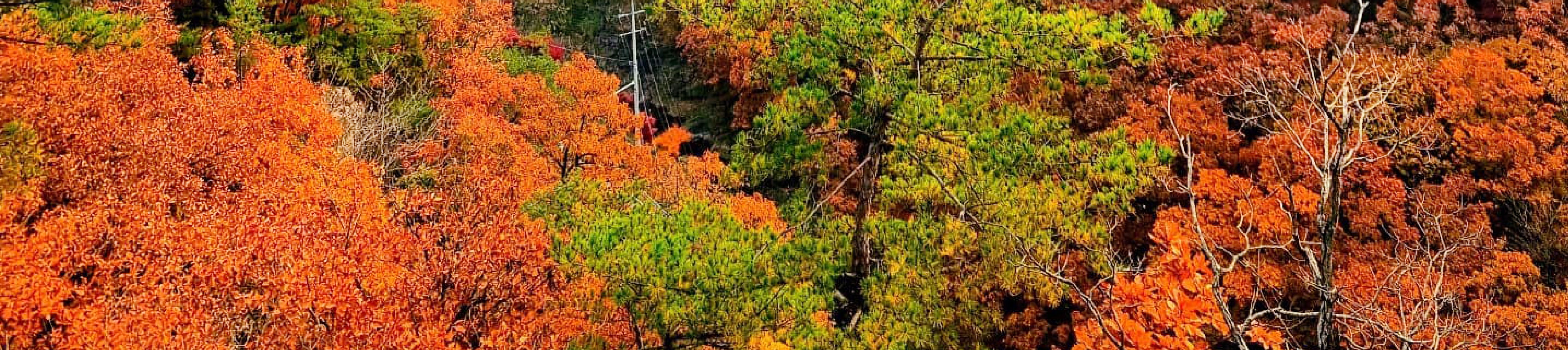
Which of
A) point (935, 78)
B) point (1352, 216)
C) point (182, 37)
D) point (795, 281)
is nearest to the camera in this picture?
point (795, 281)

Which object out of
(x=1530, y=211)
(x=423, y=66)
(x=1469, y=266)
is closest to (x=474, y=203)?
(x=423, y=66)

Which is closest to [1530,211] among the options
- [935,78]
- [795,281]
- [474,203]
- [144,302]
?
[935,78]

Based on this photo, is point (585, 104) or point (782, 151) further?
point (585, 104)

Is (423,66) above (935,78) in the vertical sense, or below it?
below

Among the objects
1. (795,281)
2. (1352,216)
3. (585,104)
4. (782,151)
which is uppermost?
(782,151)

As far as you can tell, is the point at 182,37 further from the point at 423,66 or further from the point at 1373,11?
the point at 1373,11

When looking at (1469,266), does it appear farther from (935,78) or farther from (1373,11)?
(935,78)

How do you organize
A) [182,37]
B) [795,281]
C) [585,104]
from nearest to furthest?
[795,281], [182,37], [585,104]
